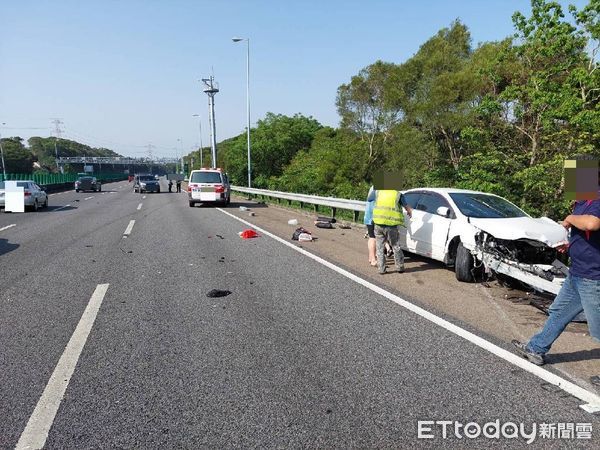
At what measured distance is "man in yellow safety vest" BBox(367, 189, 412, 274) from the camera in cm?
715

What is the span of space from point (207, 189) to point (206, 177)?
0.87 meters

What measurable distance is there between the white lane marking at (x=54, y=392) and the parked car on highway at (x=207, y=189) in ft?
56.3

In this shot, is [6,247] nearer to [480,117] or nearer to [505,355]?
[505,355]

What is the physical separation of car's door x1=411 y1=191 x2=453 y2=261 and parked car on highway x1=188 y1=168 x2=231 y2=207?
15291 millimetres

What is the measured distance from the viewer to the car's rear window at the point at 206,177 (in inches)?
878

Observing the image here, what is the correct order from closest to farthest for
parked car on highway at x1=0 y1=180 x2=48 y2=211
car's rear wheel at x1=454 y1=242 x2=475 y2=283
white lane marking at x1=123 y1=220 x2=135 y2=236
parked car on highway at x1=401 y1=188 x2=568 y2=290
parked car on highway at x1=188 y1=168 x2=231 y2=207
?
parked car on highway at x1=401 y1=188 x2=568 y2=290 → car's rear wheel at x1=454 y1=242 x2=475 y2=283 → white lane marking at x1=123 y1=220 x2=135 y2=236 → parked car on highway at x1=0 y1=180 x2=48 y2=211 → parked car on highway at x1=188 y1=168 x2=231 y2=207

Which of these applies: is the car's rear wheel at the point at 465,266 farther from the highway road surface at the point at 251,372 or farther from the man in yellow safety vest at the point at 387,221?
the highway road surface at the point at 251,372

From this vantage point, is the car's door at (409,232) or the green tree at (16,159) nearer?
the car's door at (409,232)

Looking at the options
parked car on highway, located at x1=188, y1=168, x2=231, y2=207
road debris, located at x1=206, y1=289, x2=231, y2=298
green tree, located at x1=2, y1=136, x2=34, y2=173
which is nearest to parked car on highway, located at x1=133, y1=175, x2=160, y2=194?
parked car on highway, located at x1=188, y1=168, x2=231, y2=207

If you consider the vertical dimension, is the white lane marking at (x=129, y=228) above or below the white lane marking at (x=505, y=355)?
below

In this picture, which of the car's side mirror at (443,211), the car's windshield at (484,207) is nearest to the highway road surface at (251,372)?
the car's side mirror at (443,211)

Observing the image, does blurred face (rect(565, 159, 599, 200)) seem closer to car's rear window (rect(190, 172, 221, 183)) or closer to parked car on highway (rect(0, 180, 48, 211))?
car's rear window (rect(190, 172, 221, 183))

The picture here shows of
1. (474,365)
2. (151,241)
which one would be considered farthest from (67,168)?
(474,365)

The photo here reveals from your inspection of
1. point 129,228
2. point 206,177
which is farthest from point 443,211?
point 206,177
